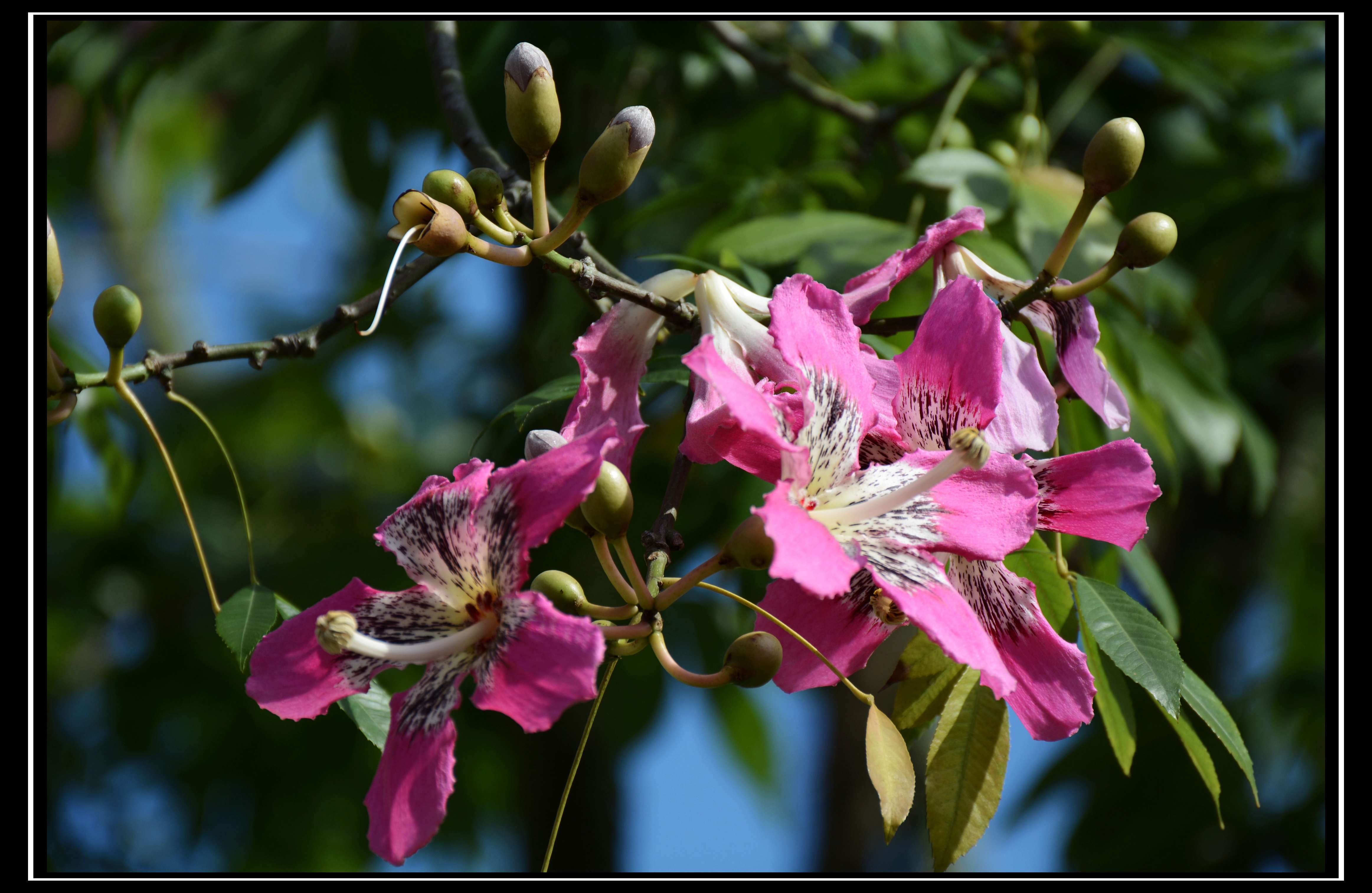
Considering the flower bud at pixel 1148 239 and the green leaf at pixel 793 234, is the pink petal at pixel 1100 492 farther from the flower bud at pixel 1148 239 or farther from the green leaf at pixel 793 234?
→ the green leaf at pixel 793 234

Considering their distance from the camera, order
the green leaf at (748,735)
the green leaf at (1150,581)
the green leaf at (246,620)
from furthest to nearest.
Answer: the green leaf at (748,735), the green leaf at (1150,581), the green leaf at (246,620)

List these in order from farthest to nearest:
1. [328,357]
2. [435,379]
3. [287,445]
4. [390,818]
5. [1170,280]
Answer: [287,445], [435,379], [328,357], [1170,280], [390,818]

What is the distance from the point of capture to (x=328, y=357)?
11.7 feet

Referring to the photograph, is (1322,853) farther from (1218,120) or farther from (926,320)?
(926,320)

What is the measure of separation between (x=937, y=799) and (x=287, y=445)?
3.78m

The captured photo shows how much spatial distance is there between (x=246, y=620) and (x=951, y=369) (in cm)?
70

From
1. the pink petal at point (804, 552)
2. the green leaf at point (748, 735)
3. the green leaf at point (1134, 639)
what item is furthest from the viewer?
the green leaf at point (748, 735)

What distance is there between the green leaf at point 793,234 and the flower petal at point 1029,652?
57 cm

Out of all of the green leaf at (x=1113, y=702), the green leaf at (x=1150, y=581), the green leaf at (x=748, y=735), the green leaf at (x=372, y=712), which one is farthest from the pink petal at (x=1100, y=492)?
the green leaf at (x=748, y=735)

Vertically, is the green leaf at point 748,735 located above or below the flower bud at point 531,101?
below

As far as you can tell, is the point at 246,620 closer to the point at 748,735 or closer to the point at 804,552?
the point at 804,552

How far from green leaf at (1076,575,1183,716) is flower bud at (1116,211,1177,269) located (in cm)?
30

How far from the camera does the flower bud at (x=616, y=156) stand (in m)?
0.90

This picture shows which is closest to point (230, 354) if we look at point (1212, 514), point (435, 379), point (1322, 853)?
point (1322, 853)
